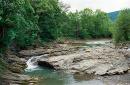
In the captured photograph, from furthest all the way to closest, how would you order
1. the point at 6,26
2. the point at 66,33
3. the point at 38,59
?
the point at 66,33 < the point at 38,59 < the point at 6,26

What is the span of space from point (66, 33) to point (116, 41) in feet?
172

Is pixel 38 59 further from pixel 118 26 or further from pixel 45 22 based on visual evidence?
pixel 118 26

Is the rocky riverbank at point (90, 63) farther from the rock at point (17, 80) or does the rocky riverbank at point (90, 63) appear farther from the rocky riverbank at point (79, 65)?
the rock at point (17, 80)

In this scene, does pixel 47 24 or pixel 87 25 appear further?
pixel 87 25

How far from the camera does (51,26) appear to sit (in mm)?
91438

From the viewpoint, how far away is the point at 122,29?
9638 cm

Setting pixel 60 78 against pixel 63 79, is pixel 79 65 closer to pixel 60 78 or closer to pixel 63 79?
pixel 60 78

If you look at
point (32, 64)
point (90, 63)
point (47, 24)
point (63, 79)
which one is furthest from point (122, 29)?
point (63, 79)

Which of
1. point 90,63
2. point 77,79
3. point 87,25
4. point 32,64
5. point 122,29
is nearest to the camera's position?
point 77,79

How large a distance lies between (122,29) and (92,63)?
159 feet

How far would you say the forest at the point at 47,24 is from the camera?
44.9 meters

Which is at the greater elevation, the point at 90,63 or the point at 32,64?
the point at 90,63

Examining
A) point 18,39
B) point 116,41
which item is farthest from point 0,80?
point 116,41

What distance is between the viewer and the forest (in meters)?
44.9
